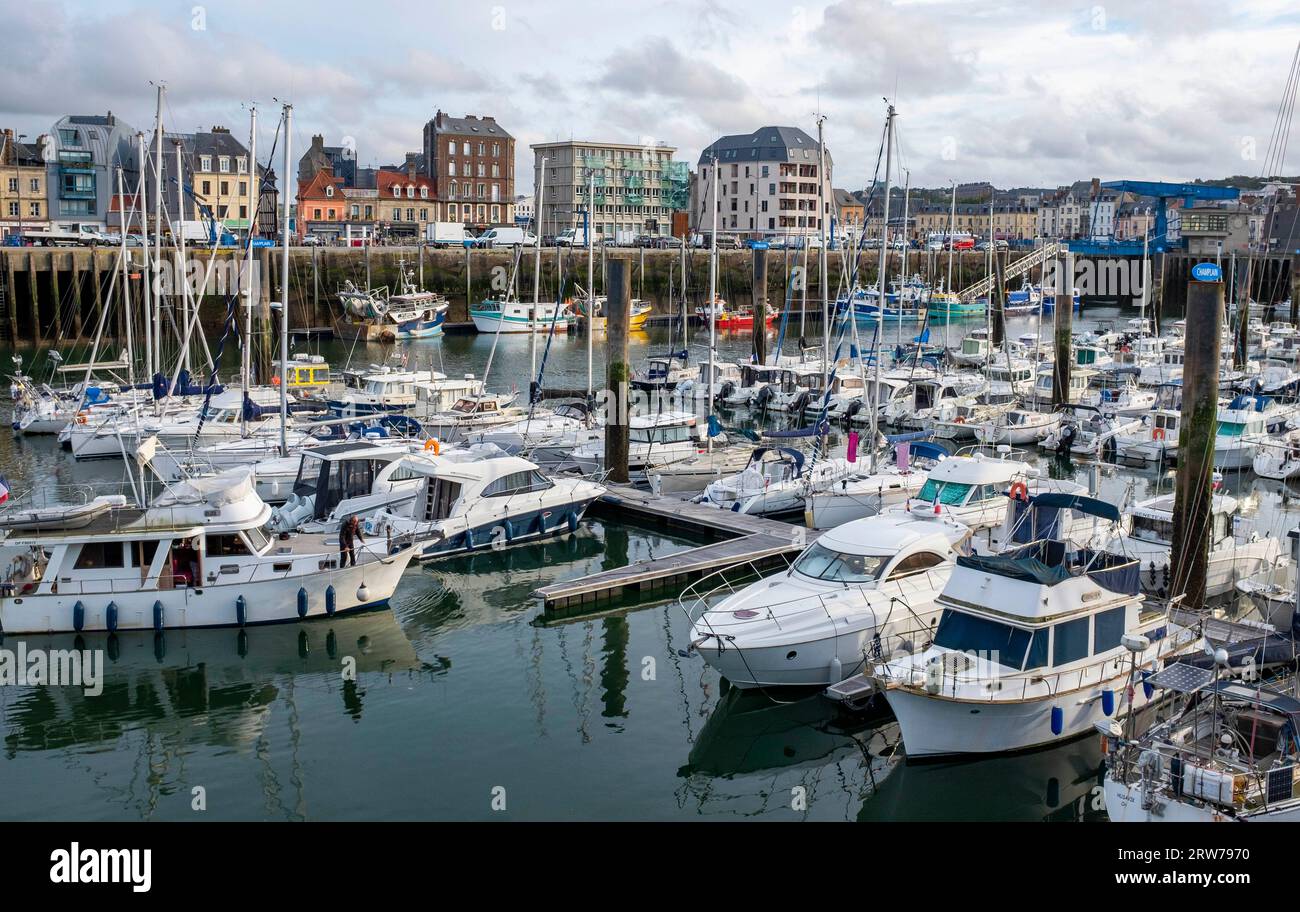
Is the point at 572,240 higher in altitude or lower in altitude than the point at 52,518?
higher

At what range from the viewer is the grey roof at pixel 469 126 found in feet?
364

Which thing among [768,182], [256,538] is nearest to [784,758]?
[256,538]

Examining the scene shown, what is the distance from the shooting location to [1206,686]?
1423 cm

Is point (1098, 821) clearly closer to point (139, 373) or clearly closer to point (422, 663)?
point (422, 663)

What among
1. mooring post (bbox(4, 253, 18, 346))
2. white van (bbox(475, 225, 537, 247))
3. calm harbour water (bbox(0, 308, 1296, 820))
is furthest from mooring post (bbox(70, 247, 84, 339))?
calm harbour water (bbox(0, 308, 1296, 820))

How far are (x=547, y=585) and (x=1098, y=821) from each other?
1198 cm

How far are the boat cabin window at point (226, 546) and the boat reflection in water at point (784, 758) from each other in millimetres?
8619

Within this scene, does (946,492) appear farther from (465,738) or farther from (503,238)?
(503,238)

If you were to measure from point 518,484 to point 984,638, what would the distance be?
13.0 m

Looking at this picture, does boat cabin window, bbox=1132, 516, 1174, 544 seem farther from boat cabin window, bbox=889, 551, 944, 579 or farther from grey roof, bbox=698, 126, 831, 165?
grey roof, bbox=698, 126, 831, 165

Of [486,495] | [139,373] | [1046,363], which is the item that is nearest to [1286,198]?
[1046,363]

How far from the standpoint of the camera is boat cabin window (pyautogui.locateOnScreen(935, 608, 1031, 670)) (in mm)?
15883

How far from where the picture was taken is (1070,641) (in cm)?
1612

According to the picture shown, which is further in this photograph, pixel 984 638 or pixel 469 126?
pixel 469 126
